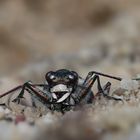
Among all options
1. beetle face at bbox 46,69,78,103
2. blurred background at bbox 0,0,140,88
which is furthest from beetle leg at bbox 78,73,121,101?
blurred background at bbox 0,0,140,88

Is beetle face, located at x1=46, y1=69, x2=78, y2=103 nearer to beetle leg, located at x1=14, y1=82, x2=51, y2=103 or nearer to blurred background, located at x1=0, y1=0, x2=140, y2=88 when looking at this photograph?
beetle leg, located at x1=14, y1=82, x2=51, y2=103

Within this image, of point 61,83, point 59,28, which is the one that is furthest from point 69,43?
point 61,83

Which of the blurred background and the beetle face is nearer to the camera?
the beetle face

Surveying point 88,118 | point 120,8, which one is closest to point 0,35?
point 120,8

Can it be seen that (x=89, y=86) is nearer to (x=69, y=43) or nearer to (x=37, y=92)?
(x=37, y=92)

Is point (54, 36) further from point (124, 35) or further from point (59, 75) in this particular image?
point (59, 75)
